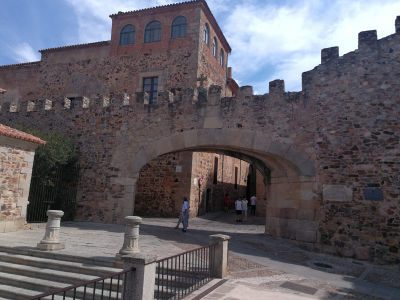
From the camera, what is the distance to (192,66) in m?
19.3

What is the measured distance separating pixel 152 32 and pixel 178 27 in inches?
64.2

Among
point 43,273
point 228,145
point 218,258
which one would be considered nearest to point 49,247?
Answer: point 43,273

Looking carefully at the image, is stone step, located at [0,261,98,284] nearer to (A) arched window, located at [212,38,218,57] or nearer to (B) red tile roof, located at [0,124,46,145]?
(B) red tile roof, located at [0,124,46,145]

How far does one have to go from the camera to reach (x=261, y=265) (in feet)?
26.9

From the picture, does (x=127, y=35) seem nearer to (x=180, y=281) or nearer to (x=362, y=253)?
(x=362, y=253)

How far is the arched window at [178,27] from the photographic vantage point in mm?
19875

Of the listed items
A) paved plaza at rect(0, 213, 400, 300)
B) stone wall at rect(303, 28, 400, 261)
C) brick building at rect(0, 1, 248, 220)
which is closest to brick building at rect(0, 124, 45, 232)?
paved plaza at rect(0, 213, 400, 300)

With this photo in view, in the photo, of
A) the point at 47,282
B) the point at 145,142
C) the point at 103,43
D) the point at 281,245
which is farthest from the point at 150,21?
the point at 47,282

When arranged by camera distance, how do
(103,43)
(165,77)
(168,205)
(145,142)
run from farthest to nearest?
(103,43) < (165,77) < (168,205) < (145,142)

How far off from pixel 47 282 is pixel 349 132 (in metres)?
9.24

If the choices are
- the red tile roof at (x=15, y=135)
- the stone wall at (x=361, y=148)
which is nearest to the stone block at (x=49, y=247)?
the red tile roof at (x=15, y=135)

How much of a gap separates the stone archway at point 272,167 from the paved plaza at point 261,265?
76cm

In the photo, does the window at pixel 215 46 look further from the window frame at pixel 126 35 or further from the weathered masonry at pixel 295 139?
the weathered masonry at pixel 295 139

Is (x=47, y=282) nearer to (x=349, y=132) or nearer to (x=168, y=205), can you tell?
(x=349, y=132)
